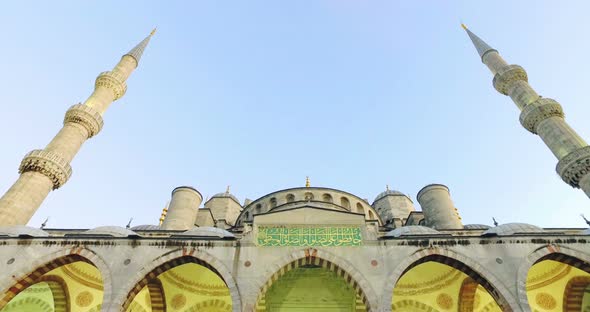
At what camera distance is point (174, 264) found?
10430mm

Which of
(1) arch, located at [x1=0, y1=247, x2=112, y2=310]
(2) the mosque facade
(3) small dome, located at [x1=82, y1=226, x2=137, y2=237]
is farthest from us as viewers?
(3) small dome, located at [x1=82, y1=226, x2=137, y2=237]

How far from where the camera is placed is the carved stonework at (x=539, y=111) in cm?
1700

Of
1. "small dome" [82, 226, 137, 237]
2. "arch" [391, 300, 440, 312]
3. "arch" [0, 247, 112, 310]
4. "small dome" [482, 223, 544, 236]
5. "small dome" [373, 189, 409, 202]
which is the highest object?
"small dome" [373, 189, 409, 202]

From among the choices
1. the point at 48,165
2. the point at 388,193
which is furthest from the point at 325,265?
the point at 388,193

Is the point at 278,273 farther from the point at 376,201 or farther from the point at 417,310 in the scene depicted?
the point at 376,201

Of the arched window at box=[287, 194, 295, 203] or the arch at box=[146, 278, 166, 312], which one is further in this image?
the arched window at box=[287, 194, 295, 203]

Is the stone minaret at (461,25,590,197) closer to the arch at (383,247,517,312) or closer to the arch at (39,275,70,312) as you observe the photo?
the arch at (383,247,517,312)

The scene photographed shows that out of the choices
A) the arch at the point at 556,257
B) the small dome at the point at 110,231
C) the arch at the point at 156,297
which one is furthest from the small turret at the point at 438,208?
the small dome at the point at 110,231

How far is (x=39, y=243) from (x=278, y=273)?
7.15 meters

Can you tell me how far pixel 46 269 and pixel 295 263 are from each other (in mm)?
7271

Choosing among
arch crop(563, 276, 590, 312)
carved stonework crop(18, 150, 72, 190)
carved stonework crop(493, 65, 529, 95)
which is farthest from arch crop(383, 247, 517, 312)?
carved stonework crop(18, 150, 72, 190)

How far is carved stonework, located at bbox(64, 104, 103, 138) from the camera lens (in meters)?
18.1

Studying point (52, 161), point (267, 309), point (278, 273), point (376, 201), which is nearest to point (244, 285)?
point (278, 273)

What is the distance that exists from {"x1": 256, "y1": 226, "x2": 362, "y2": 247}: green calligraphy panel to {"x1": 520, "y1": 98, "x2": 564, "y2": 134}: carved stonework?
12.2 metres
